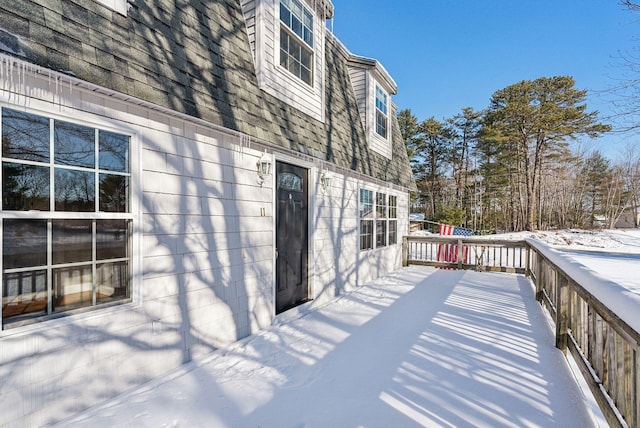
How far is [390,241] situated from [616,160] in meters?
28.0

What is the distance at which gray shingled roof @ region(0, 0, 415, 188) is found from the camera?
182cm

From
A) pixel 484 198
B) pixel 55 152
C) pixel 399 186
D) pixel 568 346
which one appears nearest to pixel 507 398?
pixel 568 346

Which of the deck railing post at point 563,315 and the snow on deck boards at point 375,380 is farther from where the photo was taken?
the deck railing post at point 563,315

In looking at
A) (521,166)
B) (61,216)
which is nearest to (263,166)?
Answer: (61,216)

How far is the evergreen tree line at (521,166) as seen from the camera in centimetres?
1892

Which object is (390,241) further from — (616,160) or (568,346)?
(616,160)

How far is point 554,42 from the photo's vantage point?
9.77m

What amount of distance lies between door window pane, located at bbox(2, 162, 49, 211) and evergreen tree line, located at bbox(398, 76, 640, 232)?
70.0ft

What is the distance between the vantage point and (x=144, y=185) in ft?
8.23

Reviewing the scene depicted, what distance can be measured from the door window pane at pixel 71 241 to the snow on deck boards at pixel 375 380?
3.64ft

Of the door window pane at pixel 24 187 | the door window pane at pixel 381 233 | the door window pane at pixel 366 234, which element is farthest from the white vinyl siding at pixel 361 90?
the door window pane at pixel 24 187

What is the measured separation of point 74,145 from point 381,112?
6.42 metres

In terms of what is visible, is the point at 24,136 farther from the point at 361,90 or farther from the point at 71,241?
the point at 361,90

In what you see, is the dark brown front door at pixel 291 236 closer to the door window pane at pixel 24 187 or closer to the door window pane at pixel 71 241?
the door window pane at pixel 71 241
